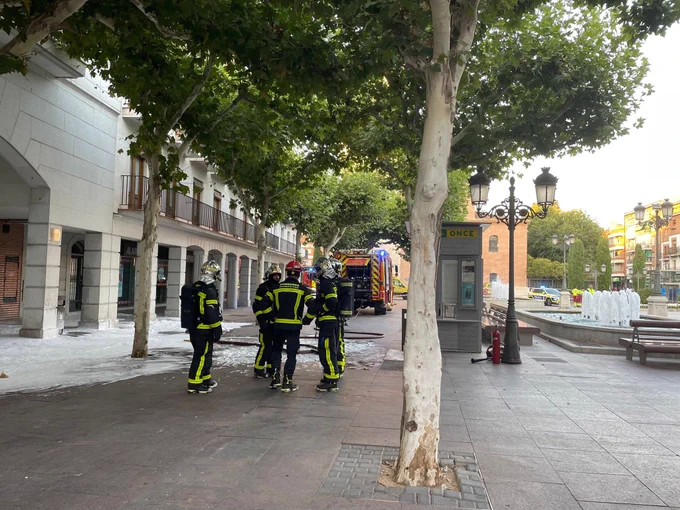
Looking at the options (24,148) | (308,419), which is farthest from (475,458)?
(24,148)

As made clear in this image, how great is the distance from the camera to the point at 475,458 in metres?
4.60

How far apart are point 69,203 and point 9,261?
15.2ft

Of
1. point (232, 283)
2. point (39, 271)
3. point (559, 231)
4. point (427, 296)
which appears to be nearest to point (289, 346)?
point (427, 296)

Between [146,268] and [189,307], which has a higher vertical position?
[146,268]

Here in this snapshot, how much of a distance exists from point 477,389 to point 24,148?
36.0ft

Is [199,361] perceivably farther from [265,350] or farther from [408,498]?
[408,498]

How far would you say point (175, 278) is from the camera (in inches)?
792

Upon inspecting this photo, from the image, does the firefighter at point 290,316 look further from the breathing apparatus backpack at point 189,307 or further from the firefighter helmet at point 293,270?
the breathing apparatus backpack at point 189,307

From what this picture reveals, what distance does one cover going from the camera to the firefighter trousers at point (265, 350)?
7.80m

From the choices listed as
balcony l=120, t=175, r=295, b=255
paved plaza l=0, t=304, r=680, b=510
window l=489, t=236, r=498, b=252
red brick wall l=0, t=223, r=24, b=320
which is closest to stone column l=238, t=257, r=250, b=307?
balcony l=120, t=175, r=295, b=255

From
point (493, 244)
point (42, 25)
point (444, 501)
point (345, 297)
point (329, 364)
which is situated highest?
point (493, 244)

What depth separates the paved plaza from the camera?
12.2 feet

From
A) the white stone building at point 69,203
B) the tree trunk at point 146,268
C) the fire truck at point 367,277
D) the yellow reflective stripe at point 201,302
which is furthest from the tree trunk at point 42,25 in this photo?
the fire truck at point 367,277

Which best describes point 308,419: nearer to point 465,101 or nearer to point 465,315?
point 465,315
